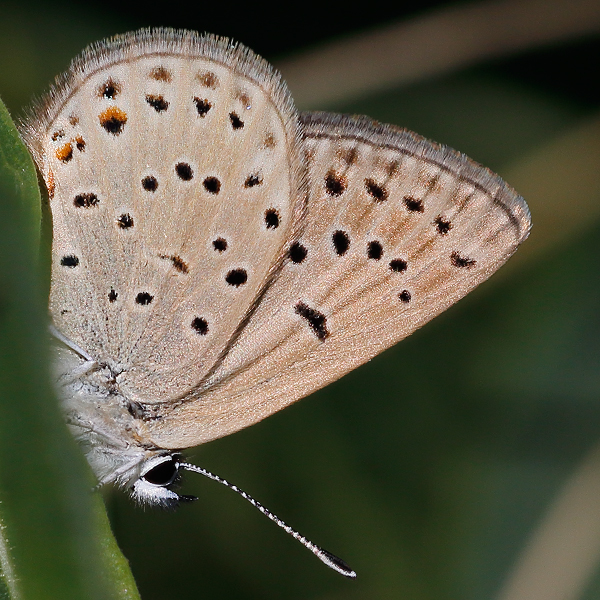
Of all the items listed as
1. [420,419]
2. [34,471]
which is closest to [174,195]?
[34,471]

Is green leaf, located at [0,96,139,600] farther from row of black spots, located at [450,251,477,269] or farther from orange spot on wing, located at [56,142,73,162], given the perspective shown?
row of black spots, located at [450,251,477,269]

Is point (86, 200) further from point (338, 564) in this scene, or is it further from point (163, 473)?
point (338, 564)

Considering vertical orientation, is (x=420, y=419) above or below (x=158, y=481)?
above

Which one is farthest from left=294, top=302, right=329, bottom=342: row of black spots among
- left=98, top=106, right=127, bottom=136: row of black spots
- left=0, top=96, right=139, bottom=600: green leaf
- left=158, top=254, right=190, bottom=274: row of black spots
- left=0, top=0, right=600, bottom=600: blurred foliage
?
left=0, top=0, right=600, bottom=600: blurred foliage

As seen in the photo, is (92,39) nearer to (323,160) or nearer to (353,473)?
(323,160)

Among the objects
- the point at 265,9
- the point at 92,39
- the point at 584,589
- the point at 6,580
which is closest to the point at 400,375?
the point at 584,589

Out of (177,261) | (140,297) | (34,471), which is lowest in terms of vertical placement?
(34,471)
